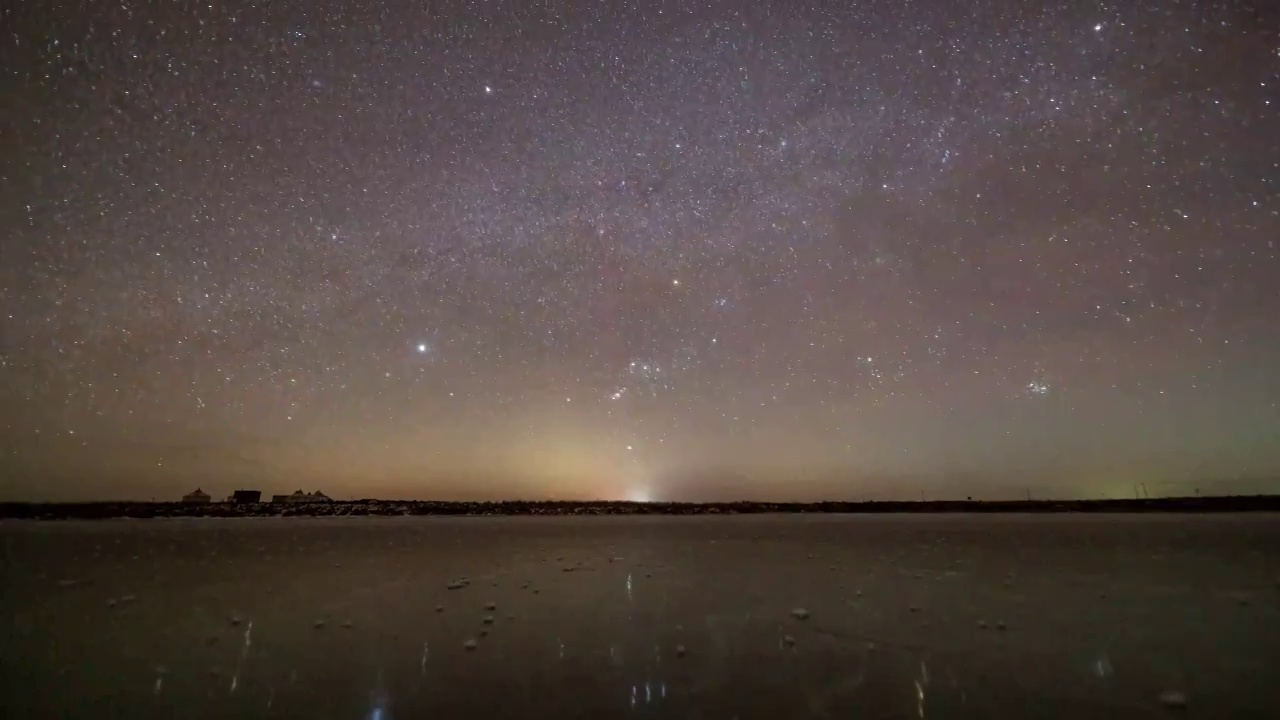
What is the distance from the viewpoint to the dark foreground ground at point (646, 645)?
4.52 meters

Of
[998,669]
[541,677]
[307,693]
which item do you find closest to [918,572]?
[998,669]

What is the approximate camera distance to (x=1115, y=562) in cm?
1466

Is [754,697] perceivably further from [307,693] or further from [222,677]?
[222,677]

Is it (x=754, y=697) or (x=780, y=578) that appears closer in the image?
(x=754, y=697)

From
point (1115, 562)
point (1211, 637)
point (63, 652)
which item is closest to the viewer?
point (63, 652)

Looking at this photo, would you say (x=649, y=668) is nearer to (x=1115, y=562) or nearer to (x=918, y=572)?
(x=918, y=572)

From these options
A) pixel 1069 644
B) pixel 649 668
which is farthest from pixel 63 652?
pixel 1069 644

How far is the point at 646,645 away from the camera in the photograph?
6.29m

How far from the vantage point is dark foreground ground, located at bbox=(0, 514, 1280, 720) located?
178 inches

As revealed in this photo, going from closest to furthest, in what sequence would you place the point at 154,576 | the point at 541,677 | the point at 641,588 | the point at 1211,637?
the point at 541,677 < the point at 1211,637 < the point at 641,588 < the point at 154,576

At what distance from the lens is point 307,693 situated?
4750mm

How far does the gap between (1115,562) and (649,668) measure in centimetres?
1639

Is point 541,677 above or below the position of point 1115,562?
above

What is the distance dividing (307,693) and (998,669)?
6.72 m
